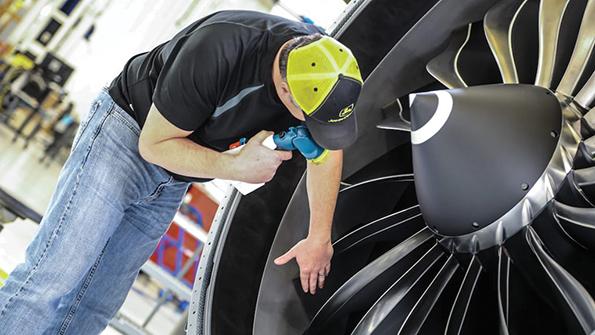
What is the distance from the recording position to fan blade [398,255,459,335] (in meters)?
1.82

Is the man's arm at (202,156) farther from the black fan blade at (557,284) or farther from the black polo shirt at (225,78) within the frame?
the black fan blade at (557,284)

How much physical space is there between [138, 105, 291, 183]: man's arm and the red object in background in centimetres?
633

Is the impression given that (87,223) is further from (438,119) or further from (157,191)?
(438,119)

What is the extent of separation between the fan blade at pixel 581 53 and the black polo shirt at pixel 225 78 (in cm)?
64

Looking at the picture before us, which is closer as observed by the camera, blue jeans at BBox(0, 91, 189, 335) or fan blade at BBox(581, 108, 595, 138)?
fan blade at BBox(581, 108, 595, 138)

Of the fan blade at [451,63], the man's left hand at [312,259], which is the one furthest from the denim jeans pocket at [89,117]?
the fan blade at [451,63]

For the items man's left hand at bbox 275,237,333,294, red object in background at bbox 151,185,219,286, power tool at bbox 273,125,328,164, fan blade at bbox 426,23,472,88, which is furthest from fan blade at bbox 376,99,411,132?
red object in background at bbox 151,185,219,286

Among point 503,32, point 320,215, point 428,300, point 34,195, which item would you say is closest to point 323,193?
point 320,215

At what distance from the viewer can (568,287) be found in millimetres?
1528

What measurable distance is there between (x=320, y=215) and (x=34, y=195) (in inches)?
270

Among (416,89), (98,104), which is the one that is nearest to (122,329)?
(98,104)

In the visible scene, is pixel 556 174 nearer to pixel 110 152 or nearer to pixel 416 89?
pixel 416 89

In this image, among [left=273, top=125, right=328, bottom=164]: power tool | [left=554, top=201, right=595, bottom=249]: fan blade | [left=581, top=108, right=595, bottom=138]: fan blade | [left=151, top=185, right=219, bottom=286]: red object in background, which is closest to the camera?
[left=554, top=201, right=595, bottom=249]: fan blade

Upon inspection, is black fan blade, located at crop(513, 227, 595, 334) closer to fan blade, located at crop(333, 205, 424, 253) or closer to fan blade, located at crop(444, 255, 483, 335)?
fan blade, located at crop(444, 255, 483, 335)
